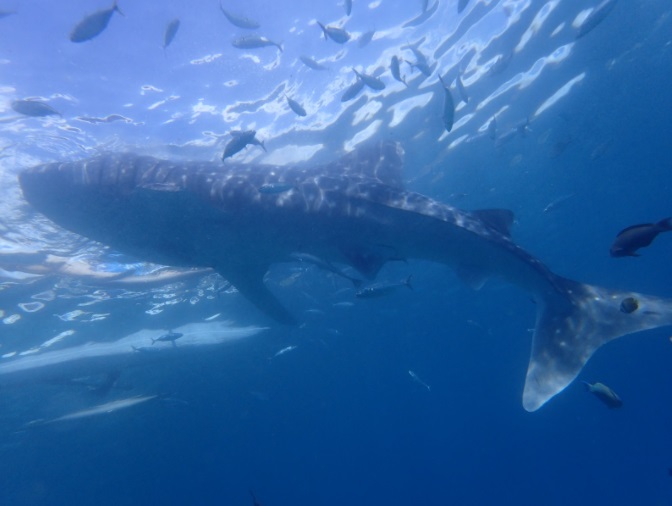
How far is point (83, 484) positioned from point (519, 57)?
58120 mm

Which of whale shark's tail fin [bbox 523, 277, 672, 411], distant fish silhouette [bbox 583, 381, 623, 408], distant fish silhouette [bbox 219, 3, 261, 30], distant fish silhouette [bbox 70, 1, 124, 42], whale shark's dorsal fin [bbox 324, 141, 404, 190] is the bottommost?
distant fish silhouette [bbox 583, 381, 623, 408]

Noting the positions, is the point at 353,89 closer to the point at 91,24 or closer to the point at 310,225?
the point at 310,225

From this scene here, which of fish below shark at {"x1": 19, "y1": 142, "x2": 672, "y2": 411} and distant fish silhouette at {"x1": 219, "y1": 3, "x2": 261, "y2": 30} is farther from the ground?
distant fish silhouette at {"x1": 219, "y1": 3, "x2": 261, "y2": 30}

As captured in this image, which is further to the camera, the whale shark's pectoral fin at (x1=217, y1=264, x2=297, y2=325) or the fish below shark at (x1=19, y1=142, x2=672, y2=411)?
the whale shark's pectoral fin at (x1=217, y1=264, x2=297, y2=325)

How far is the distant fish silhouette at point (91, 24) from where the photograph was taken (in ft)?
18.4

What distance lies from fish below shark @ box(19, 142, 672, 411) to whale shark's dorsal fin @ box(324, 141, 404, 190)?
311cm

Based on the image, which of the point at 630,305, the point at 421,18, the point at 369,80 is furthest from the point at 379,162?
the point at 630,305

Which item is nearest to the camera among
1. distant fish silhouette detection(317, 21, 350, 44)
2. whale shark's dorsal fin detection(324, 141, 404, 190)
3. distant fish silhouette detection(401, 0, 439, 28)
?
distant fish silhouette detection(317, 21, 350, 44)

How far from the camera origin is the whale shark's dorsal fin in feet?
37.6

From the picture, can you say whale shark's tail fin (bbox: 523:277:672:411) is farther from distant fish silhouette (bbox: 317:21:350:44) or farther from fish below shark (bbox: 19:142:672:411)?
distant fish silhouette (bbox: 317:21:350:44)

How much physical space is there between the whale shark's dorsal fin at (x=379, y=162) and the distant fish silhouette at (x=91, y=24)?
253 inches

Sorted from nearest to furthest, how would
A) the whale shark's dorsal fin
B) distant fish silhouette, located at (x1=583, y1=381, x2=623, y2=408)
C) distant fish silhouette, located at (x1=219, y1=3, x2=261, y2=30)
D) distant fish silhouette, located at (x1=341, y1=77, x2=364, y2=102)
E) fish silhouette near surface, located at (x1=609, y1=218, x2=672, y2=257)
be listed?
fish silhouette near surface, located at (x1=609, y1=218, x2=672, y2=257)
distant fish silhouette, located at (x1=219, y1=3, x2=261, y2=30)
distant fish silhouette, located at (x1=583, y1=381, x2=623, y2=408)
distant fish silhouette, located at (x1=341, y1=77, x2=364, y2=102)
the whale shark's dorsal fin

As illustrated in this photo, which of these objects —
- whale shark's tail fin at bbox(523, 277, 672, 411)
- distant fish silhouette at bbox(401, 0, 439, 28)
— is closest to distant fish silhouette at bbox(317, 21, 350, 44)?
distant fish silhouette at bbox(401, 0, 439, 28)

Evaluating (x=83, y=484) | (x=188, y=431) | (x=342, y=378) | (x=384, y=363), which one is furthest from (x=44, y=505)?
(x=384, y=363)
